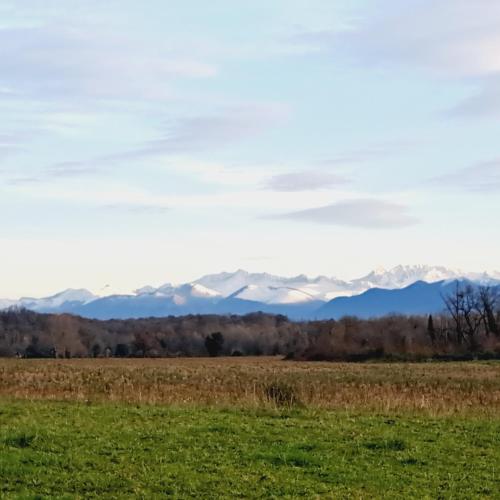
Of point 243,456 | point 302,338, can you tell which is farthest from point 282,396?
point 302,338

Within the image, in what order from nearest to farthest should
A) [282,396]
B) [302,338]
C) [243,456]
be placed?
[243,456], [282,396], [302,338]

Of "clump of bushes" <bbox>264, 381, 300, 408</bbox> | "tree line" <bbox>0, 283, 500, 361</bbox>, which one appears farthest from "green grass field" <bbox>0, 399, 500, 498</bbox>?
"tree line" <bbox>0, 283, 500, 361</bbox>

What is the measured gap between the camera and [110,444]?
1589 centimetres

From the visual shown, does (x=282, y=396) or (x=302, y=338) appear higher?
(x=302, y=338)

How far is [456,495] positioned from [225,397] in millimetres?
15286

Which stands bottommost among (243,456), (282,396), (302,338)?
(243,456)

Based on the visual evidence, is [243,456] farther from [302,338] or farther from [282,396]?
[302,338]

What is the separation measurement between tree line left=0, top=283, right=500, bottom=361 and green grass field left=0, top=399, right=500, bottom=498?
3160 inches

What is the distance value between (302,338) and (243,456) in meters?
153

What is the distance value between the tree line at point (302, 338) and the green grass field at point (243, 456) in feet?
263

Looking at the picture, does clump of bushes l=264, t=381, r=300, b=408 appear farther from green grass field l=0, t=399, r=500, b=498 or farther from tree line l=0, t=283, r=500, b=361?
tree line l=0, t=283, r=500, b=361

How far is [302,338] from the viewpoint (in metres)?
168

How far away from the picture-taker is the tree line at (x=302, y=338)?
110m

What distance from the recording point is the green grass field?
499 inches
